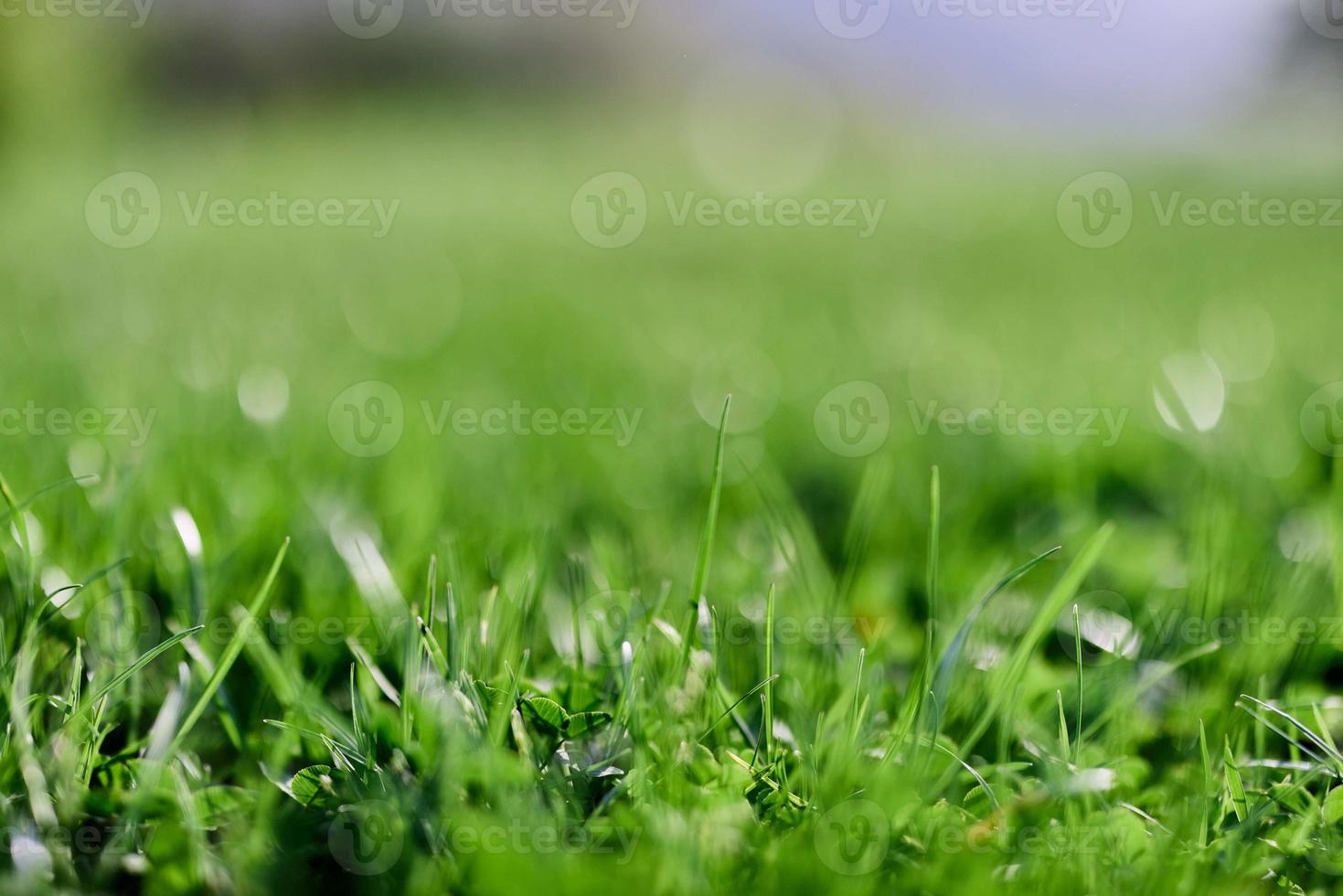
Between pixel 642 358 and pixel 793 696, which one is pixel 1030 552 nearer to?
pixel 793 696

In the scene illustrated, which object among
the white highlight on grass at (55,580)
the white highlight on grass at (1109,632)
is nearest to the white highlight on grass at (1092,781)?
the white highlight on grass at (1109,632)

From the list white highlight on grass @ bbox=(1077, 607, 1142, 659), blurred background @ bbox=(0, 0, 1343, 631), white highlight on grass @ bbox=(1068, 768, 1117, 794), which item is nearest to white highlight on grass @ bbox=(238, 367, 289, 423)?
blurred background @ bbox=(0, 0, 1343, 631)

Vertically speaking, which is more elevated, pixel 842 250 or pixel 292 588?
pixel 842 250

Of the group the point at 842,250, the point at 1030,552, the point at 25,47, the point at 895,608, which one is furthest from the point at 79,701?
the point at 25,47

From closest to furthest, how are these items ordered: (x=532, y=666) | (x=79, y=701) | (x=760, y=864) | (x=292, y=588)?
1. (x=760, y=864)
2. (x=79, y=701)
3. (x=532, y=666)
4. (x=292, y=588)

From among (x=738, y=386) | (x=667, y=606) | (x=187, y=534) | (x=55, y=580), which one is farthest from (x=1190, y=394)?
(x=55, y=580)

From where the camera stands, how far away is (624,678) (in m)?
0.97

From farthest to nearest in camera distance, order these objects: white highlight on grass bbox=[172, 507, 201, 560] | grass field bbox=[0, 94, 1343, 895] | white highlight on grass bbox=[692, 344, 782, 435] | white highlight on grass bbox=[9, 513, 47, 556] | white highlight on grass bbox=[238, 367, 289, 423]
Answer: white highlight on grass bbox=[692, 344, 782, 435] → white highlight on grass bbox=[238, 367, 289, 423] → white highlight on grass bbox=[9, 513, 47, 556] → white highlight on grass bbox=[172, 507, 201, 560] → grass field bbox=[0, 94, 1343, 895]

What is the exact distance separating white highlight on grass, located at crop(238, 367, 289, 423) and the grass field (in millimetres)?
22

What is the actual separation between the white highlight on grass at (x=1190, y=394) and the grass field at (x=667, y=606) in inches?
0.7

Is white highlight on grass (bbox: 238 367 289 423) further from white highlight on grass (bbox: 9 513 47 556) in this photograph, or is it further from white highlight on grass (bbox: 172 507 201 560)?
white highlight on grass (bbox: 172 507 201 560)

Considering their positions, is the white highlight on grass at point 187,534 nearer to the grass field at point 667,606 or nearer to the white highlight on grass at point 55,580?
the grass field at point 667,606

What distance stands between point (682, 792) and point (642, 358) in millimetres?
2011

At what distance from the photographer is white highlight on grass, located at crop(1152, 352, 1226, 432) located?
6.07 ft
